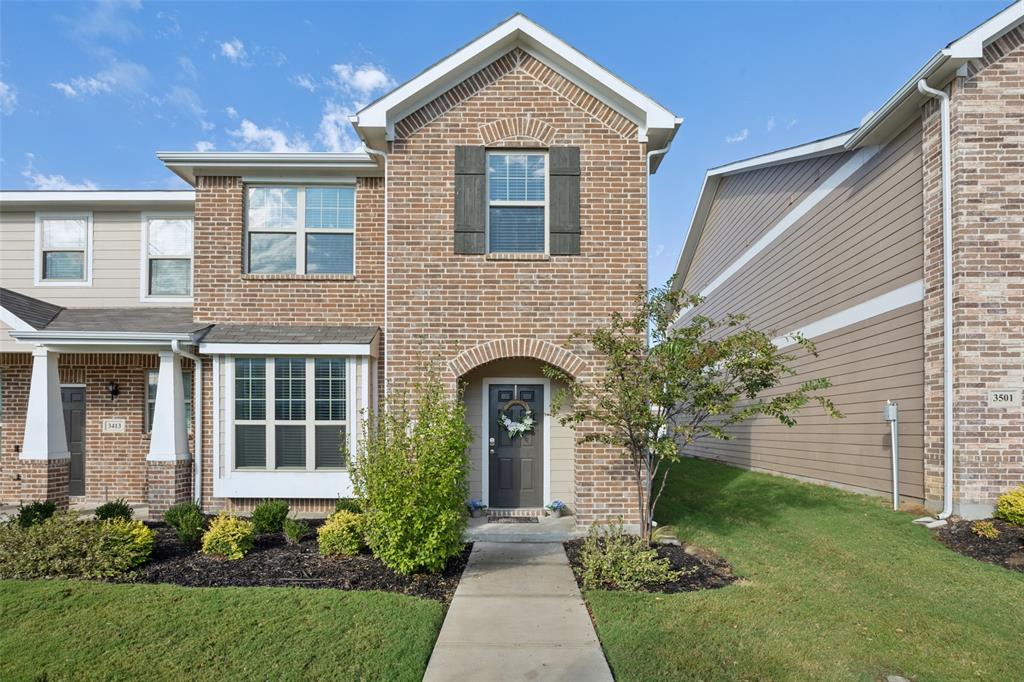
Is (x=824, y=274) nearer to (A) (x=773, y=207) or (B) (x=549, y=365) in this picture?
(A) (x=773, y=207)

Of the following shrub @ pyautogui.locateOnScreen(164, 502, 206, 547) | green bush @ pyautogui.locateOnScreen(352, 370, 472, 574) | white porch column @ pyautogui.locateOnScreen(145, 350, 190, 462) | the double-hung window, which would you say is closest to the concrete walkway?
Result: green bush @ pyautogui.locateOnScreen(352, 370, 472, 574)

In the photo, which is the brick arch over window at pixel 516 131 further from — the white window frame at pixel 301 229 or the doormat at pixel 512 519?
the doormat at pixel 512 519

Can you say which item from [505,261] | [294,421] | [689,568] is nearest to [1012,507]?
[689,568]

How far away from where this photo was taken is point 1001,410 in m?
7.89

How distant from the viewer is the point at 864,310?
1023 centimetres

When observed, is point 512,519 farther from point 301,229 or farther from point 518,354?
point 301,229

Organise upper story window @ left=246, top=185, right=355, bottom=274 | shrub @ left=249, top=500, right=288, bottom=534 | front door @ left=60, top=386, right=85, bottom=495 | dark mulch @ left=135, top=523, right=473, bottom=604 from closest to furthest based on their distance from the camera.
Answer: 1. dark mulch @ left=135, top=523, right=473, bottom=604
2. shrub @ left=249, top=500, right=288, bottom=534
3. upper story window @ left=246, top=185, right=355, bottom=274
4. front door @ left=60, top=386, right=85, bottom=495

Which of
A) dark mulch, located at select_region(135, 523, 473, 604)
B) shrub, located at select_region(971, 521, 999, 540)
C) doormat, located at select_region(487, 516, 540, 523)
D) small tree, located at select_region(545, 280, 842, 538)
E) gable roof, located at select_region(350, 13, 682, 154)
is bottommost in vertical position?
Answer: doormat, located at select_region(487, 516, 540, 523)

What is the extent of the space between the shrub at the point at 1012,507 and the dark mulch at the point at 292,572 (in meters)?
6.72

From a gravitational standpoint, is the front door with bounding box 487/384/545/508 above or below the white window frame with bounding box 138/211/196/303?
below

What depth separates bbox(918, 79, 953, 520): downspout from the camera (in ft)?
26.1

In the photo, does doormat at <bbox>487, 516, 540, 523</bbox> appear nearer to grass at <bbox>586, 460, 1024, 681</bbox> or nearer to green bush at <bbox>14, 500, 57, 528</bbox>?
grass at <bbox>586, 460, 1024, 681</bbox>

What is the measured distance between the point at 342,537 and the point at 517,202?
5.10 meters

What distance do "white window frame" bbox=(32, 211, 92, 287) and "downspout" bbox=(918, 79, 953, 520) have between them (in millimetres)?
13586
